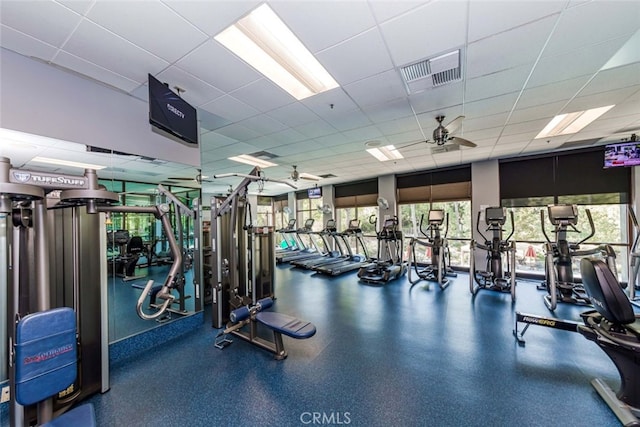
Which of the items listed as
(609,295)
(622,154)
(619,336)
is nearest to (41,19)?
(609,295)

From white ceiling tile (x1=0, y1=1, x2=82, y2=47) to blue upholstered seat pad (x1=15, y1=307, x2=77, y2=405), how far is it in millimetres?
2093

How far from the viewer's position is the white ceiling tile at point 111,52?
1.99 meters

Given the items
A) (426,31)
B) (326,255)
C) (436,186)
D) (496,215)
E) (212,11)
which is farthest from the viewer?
(326,255)

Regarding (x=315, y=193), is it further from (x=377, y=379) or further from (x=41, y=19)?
(x=41, y=19)

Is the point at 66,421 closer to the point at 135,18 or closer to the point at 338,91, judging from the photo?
the point at 135,18

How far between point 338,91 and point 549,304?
16.9 ft

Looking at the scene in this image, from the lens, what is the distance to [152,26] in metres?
1.92

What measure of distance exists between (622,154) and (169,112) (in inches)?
305

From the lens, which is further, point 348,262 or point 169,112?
point 348,262

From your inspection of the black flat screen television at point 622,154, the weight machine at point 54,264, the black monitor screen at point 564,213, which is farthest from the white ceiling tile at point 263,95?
the black flat screen television at point 622,154

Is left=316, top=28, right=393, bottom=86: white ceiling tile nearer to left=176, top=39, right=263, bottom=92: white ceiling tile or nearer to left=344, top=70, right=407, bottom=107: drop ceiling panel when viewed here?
left=344, top=70, right=407, bottom=107: drop ceiling panel

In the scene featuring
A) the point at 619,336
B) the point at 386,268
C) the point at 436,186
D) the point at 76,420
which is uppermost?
the point at 436,186

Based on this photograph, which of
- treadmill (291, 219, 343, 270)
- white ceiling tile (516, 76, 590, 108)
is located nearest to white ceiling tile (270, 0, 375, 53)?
white ceiling tile (516, 76, 590, 108)

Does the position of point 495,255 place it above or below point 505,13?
below
